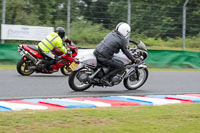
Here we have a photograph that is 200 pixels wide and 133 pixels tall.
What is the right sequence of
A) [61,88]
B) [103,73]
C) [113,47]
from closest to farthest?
[113,47] → [103,73] → [61,88]

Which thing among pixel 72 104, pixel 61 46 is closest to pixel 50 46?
pixel 61 46

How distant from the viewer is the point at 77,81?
29.5 feet

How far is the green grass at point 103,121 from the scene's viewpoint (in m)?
5.32

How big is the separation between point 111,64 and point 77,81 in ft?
2.80

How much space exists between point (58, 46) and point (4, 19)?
17.0ft

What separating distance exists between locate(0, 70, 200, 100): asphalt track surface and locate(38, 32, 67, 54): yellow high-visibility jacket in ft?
3.09

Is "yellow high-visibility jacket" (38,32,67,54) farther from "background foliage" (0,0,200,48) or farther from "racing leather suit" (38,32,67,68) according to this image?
"background foliage" (0,0,200,48)

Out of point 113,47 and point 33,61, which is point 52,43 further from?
point 113,47

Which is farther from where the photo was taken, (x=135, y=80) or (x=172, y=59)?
(x=172, y=59)

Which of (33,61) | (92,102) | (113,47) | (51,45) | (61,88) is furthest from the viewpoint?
(51,45)

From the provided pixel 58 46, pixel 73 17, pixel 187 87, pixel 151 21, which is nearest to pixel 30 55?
pixel 58 46

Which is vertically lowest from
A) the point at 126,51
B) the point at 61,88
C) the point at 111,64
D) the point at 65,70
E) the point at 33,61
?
the point at 65,70

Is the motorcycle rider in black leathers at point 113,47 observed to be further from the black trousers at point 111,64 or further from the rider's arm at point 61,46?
the rider's arm at point 61,46

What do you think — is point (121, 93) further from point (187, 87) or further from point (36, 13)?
point (36, 13)
